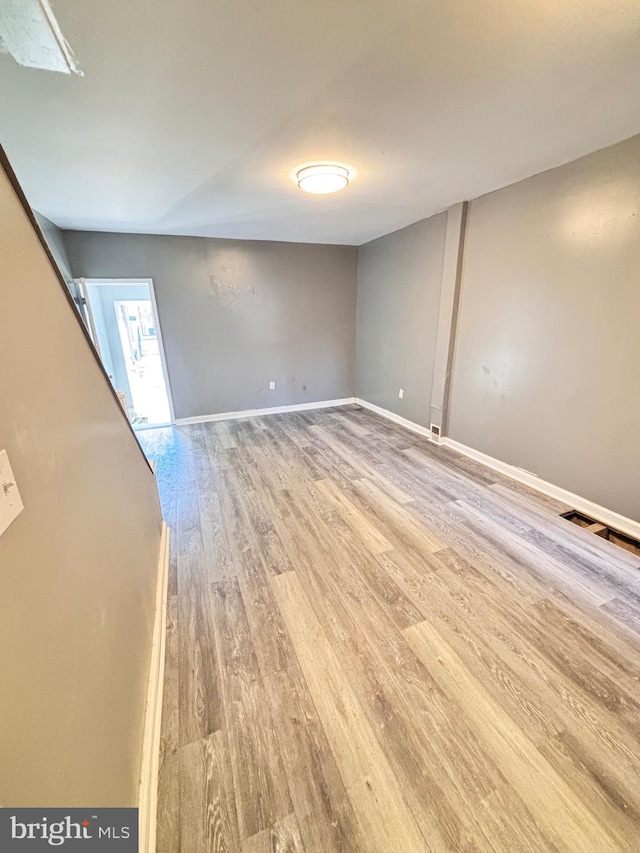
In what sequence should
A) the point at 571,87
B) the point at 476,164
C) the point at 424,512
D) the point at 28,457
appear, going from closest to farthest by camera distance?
the point at 28,457 → the point at 571,87 → the point at 476,164 → the point at 424,512

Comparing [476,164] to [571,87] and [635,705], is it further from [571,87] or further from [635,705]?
[635,705]

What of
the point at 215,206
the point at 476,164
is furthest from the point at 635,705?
the point at 215,206

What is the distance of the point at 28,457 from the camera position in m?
0.70

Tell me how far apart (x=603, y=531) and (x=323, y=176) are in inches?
120

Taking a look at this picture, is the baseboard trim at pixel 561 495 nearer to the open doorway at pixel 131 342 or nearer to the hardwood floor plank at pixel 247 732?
the hardwood floor plank at pixel 247 732

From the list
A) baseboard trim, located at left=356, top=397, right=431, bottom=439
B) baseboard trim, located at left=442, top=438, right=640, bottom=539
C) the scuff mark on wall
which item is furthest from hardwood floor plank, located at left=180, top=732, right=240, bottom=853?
the scuff mark on wall

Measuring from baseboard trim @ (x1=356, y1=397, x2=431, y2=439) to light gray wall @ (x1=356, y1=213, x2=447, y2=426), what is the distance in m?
0.06

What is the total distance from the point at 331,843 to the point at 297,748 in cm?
25

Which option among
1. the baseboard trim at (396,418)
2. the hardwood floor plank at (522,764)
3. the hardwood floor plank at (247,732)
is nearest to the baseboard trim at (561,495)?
the baseboard trim at (396,418)

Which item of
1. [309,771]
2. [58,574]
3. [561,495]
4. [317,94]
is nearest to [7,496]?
[58,574]

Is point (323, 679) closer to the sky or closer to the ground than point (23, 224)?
closer to the ground

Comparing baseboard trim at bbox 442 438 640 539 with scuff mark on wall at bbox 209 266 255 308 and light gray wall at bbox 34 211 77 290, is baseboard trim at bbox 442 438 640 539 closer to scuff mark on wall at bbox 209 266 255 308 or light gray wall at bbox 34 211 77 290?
scuff mark on wall at bbox 209 266 255 308

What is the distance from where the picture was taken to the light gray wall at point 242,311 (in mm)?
4160

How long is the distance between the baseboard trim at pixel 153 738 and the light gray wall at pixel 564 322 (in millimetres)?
2867
